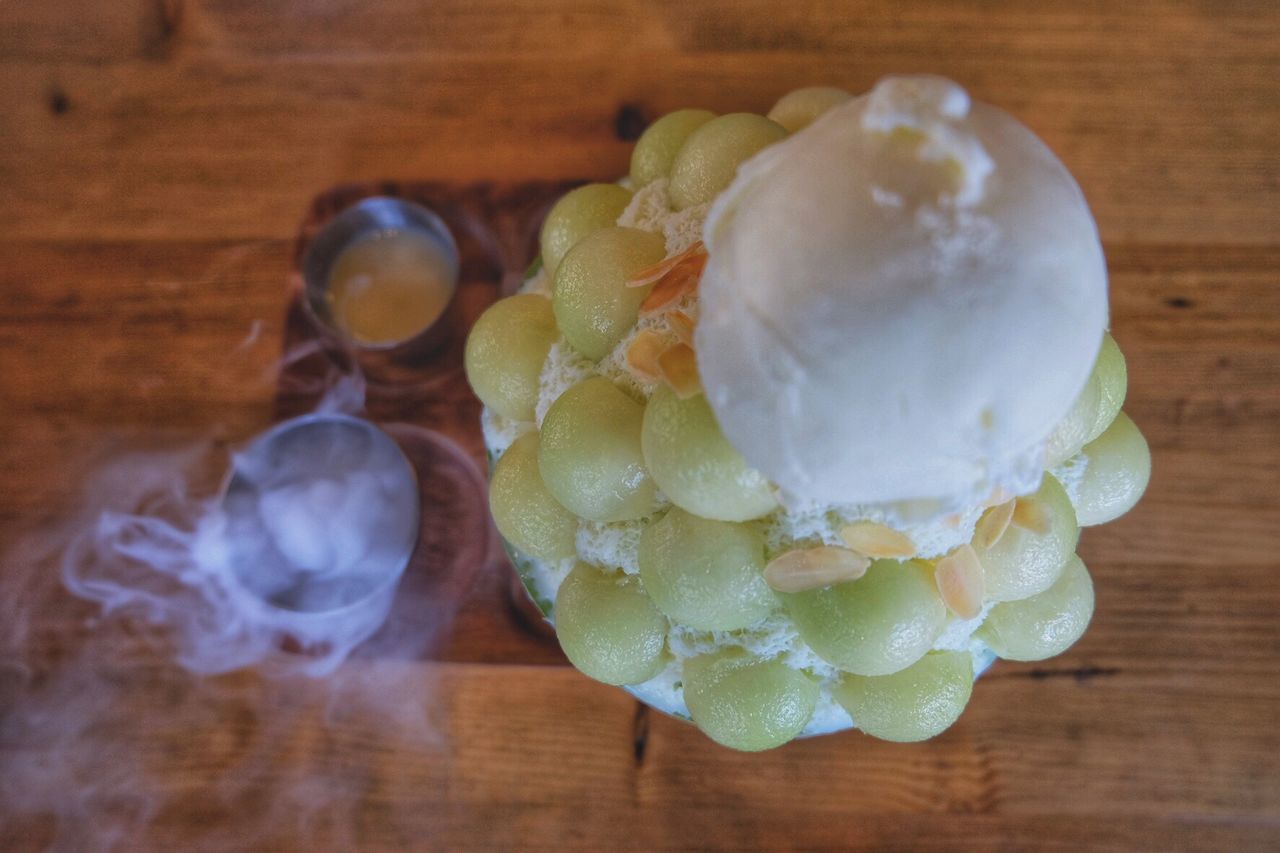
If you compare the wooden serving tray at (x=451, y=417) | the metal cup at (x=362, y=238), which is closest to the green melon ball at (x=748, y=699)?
the wooden serving tray at (x=451, y=417)

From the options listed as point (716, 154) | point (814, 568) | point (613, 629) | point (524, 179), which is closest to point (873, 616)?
point (814, 568)

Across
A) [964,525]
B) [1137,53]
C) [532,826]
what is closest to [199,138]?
[532,826]

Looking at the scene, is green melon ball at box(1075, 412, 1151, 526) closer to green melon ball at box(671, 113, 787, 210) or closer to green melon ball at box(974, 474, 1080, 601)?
green melon ball at box(974, 474, 1080, 601)

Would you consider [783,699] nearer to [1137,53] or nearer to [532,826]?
[532,826]

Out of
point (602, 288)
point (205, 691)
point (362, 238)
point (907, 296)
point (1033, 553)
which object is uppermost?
point (907, 296)

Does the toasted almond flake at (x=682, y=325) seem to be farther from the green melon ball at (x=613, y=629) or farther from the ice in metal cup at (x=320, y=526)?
the ice in metal cup at (x=320, y=526)

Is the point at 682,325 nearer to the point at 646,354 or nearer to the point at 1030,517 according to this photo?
the point at 646,354
